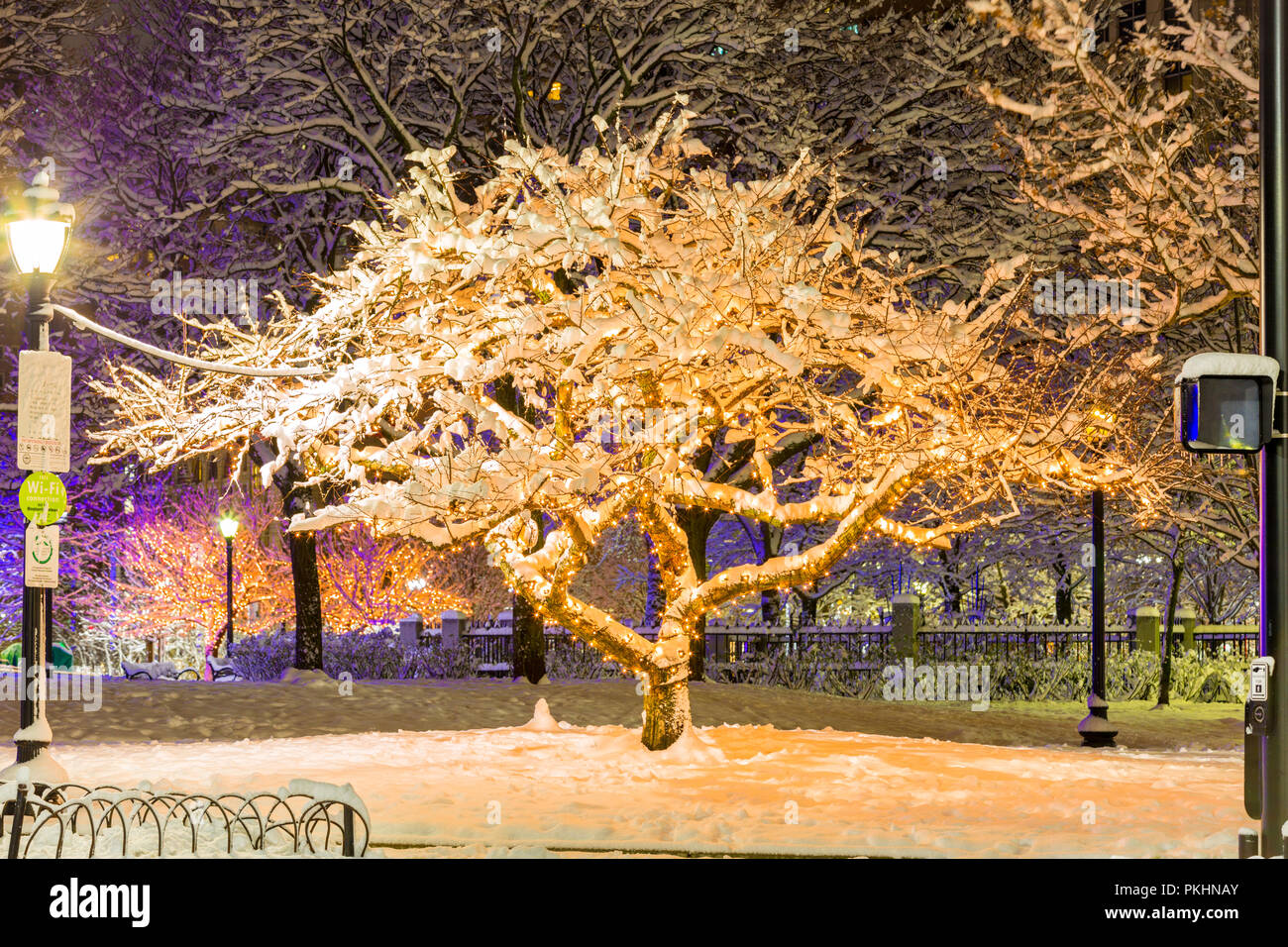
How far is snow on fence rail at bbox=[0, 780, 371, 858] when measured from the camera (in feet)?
31.1

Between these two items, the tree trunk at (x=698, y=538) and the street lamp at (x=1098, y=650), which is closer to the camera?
the street lamp at (x=1098, y=650)

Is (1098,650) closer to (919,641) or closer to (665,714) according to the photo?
(665,714)

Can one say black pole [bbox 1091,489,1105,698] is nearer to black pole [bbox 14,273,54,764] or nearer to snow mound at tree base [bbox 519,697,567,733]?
snow mound at tree base [bbox 519,697,567,733]

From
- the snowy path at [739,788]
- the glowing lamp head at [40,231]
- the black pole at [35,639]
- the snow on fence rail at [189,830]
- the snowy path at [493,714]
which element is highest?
the glowing lamp head at [40,231]

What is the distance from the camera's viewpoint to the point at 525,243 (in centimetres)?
1291

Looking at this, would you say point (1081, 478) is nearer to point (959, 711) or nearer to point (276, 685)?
point (959, 711)

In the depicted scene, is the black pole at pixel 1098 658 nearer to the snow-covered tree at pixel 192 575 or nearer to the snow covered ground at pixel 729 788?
the snow covered ground at pixel 729 788

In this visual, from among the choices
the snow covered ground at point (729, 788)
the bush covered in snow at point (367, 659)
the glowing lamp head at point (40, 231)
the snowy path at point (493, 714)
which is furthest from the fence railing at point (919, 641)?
the glowing lamp head at point (40, 231)

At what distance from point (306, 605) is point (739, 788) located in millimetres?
15137

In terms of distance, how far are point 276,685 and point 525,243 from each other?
12.7m

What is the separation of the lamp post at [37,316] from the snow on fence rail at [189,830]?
904 millimetres

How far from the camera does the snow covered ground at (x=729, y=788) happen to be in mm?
10391

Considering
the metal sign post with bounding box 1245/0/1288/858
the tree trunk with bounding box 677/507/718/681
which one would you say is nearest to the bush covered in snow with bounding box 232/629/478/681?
the tree trunk with bounding box 677/507/718/681

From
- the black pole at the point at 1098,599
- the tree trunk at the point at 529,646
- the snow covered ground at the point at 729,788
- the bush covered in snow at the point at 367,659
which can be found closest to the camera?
the snow covered ground at the point at 729,788
